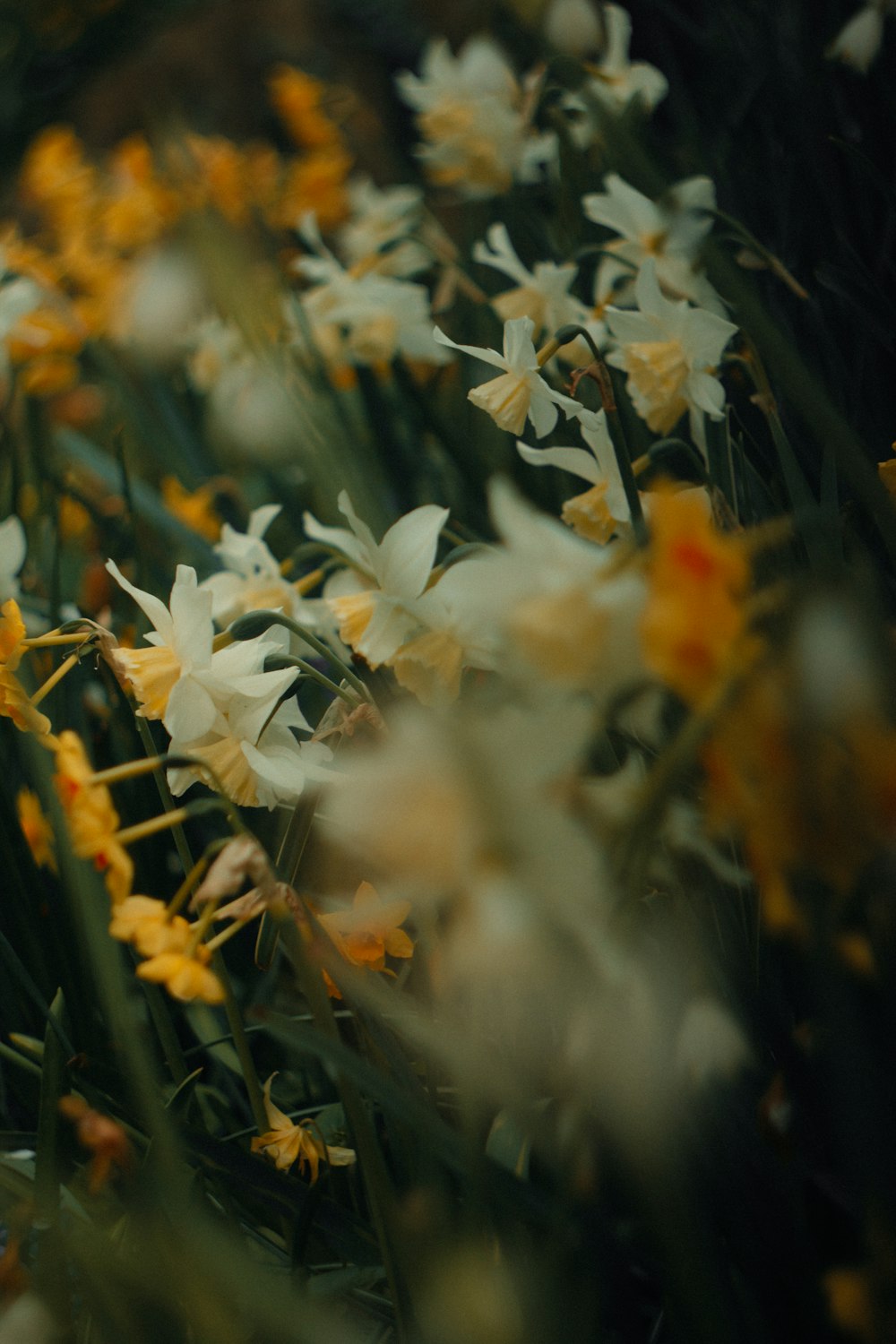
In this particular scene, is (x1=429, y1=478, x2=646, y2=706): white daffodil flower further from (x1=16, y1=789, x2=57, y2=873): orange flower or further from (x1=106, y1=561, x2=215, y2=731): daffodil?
(x1=16, y1=789, x2=57, y2=873): orange flower

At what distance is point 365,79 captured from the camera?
353cm

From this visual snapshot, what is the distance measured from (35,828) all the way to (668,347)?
2.34 feet

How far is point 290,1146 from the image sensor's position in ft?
1.98

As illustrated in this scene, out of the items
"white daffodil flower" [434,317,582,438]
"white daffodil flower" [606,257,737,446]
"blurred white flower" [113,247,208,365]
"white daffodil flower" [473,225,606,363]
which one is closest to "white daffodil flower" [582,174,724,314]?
"white daffodil flower" [473,225,606,363]

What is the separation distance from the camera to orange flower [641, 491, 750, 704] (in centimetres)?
30

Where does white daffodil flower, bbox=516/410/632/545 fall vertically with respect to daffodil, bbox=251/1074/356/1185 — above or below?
above

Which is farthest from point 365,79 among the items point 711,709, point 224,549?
point 711,709

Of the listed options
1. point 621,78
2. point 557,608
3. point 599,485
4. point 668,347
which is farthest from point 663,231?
point 557,608

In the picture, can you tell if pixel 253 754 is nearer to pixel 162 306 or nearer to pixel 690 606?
pixel 690 606

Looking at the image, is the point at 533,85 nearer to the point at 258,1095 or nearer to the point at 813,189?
the point at 813,189

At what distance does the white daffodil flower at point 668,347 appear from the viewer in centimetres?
73

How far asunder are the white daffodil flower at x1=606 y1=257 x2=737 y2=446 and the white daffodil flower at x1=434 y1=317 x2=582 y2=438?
100 millimetres

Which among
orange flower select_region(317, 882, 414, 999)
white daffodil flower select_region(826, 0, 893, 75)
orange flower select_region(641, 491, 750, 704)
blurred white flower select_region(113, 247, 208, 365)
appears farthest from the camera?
blurred white flower select_region(113, 247, 208, 365)

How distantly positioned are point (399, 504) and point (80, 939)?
75cm
